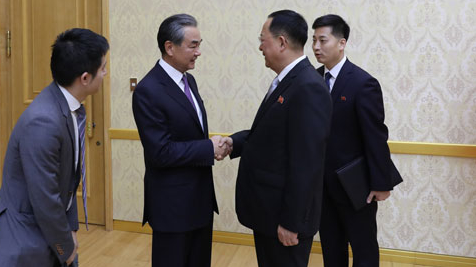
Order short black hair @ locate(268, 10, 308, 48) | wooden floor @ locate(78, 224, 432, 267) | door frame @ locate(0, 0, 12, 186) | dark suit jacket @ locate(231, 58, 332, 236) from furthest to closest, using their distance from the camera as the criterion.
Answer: door frame @ locate(0, 0, 12, 186)
wooden floor @ locate(78, 224, 432, 267)
short black hair @ locate(268, 10, 308, 48)
dark suit jacket @ locate(231, 58, 332, 236)

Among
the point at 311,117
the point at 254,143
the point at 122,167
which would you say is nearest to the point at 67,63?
the point at 254,143

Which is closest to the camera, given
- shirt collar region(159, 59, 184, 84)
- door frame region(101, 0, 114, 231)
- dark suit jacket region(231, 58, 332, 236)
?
dark suit jacket region(231, 58, 332, 236)

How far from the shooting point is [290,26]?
182cm

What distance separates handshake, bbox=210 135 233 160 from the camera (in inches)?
83.7

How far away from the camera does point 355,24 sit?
3225mm

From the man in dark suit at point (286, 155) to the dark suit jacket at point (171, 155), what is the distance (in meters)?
0.28

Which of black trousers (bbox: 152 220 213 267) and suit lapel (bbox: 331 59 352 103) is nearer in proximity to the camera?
black trousers (bbox: 152 220 213 267)

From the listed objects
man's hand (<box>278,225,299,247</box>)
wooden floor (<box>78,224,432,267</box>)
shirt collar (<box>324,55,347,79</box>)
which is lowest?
wooden floor (<box>78,224,432,267</box>)

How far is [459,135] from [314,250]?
1.36 meters

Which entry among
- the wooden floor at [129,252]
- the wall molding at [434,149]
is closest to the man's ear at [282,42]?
the wall molding at [434,149]

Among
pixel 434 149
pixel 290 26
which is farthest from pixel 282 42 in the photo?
pixel 434 149

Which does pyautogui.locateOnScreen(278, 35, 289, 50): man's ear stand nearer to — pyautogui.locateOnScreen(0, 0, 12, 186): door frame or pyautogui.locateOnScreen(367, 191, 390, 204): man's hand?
pyautogui.locateOnScreen(367, 191, 390, 204): man's hand

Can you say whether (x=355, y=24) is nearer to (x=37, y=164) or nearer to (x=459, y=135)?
(x=459, y=135)

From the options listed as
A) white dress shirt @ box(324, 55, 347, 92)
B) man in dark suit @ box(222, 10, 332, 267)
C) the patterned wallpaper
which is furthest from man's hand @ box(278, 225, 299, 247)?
the patterned wallpaper
